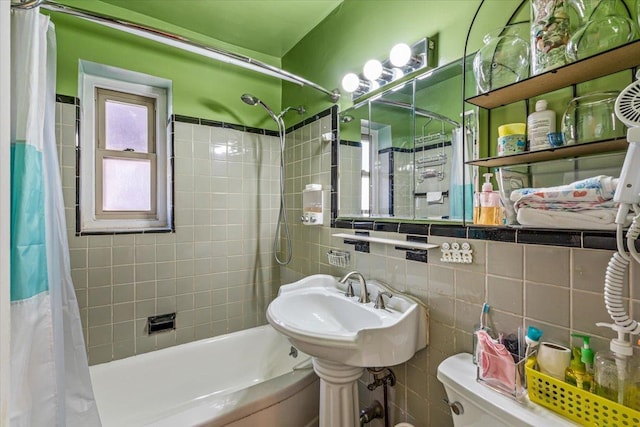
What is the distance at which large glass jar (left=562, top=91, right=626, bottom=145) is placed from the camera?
2.40ft

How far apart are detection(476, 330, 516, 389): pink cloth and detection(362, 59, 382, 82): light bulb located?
1.16 meters

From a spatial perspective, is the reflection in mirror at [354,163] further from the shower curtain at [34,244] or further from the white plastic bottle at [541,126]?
the shower curtain at [34,244]

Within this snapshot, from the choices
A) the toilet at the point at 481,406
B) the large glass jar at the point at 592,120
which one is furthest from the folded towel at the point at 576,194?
the toilet at the point at 481,406

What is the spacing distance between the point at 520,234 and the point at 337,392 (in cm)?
92

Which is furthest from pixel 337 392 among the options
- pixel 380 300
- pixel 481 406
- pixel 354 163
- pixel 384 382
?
pixel 354 163

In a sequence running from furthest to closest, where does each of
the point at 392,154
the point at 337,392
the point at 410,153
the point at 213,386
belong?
the point at 213,386
the point at 392,154
the point at 410,153
the point at 337,392

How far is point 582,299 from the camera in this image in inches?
30.9

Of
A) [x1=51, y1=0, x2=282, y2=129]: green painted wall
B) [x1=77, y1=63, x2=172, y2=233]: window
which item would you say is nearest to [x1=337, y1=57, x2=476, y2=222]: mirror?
[x1=51, y1=0, x2=282, y2=129]: green painted wall

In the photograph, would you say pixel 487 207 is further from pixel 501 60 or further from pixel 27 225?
pixel 27 225

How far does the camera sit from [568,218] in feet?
2.39

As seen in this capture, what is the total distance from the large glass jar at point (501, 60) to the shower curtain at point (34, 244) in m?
1.41

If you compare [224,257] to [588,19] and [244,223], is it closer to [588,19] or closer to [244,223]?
[244,223]

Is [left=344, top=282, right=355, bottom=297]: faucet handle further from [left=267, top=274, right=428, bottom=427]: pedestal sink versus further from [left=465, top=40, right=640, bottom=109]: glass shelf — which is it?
[left=465, top=40, right=640, bottom=109]: glass shelf

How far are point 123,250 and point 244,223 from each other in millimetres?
748
